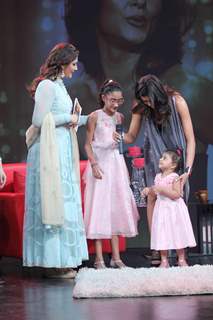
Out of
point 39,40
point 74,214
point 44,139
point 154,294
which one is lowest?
point 154,294

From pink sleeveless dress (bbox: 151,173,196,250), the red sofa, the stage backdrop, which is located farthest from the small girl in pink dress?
the stage backdrop

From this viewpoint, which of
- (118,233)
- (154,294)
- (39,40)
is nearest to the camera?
(154,294)

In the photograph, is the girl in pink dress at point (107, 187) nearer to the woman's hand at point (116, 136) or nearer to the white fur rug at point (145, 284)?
the woman's hand at point (116, 136)

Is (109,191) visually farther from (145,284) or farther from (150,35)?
(150,35)

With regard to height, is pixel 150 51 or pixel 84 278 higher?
pixel 150 51

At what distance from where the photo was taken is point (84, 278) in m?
5.53

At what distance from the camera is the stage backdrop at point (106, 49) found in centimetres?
853

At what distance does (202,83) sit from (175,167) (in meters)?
2.51

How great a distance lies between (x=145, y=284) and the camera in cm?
526

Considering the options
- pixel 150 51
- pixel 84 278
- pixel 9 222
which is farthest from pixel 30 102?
pixel 84 278

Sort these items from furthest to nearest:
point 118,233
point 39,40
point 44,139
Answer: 1. point 39,40
2. point 118,233
3. point 44,139

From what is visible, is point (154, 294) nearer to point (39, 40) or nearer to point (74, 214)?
point (74, 214)

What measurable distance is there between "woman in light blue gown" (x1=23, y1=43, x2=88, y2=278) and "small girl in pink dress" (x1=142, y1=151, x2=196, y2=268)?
53 cm

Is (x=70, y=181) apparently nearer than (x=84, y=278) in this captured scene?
No
